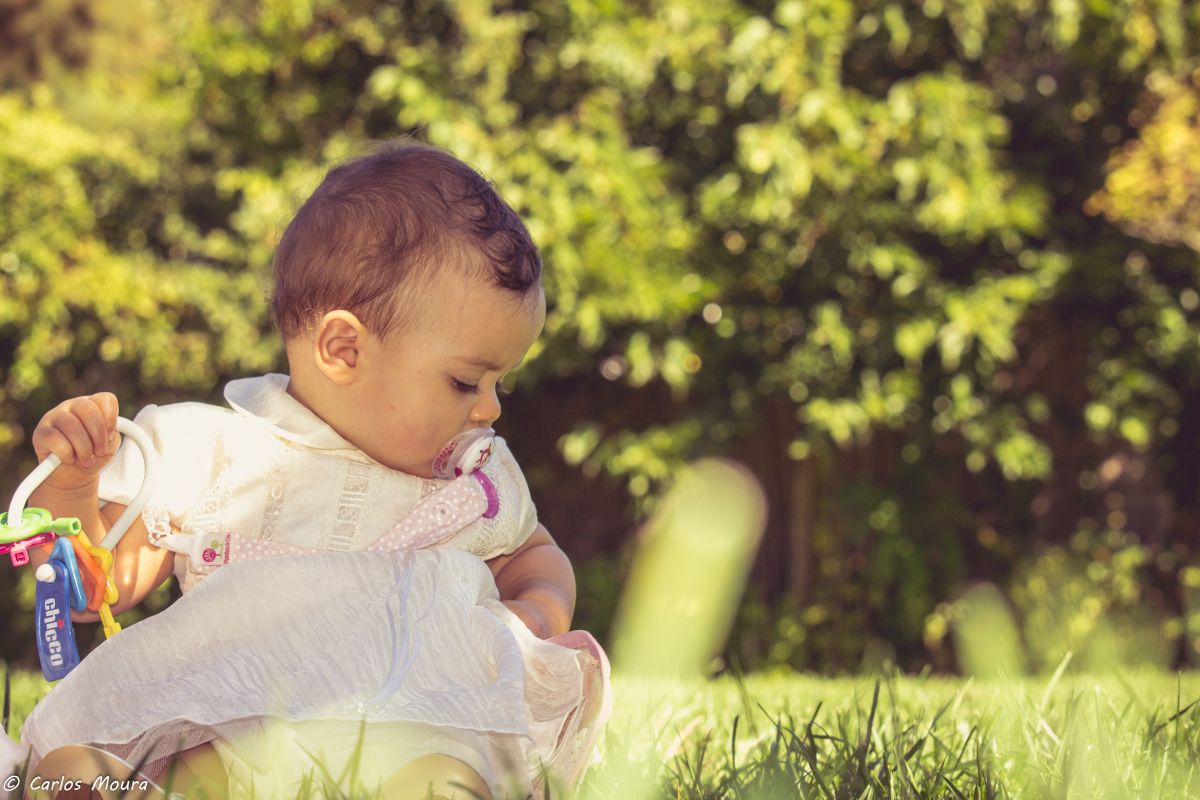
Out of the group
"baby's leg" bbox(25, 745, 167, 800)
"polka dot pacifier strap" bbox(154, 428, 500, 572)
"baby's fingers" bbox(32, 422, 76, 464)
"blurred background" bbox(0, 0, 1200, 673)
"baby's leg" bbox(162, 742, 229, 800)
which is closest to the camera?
"baby's leg" bbox(25, 745, 167, 800)

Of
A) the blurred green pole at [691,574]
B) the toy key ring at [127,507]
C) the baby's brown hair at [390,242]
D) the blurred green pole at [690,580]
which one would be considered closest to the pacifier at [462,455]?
the baby's brown hair at [390,242]

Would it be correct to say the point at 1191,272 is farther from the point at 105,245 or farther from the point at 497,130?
the point at 105,245

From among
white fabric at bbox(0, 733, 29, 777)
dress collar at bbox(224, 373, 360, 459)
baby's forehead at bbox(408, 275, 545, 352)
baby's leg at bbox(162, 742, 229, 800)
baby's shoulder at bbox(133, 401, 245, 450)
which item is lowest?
white fabric at bbox(0, 733, 29, 777)

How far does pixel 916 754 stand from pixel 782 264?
166 inches

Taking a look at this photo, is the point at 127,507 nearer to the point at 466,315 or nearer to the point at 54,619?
the point at 54,619

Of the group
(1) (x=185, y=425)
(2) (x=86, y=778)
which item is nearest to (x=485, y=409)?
(1) (x=185, y=425)

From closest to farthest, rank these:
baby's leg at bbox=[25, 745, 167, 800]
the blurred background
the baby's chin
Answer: baby's leg at bbox=[25, 745, 167, 800] → the baby's chin → the blurred background

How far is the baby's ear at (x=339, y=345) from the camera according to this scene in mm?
2016

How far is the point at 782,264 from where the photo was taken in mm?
6230

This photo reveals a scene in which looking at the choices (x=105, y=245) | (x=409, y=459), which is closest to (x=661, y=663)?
(x=105, y=245)

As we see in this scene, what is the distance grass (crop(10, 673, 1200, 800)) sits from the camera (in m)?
1.88

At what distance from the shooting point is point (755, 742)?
96.8 inches

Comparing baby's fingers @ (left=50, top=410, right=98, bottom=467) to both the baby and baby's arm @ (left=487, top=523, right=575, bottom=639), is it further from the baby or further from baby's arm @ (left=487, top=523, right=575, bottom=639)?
baby's arm @ (left=487, top=523, right=575, bottom=639)

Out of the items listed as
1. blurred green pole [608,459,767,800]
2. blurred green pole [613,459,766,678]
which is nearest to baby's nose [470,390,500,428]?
blurred green pole [608,459,767,800]
